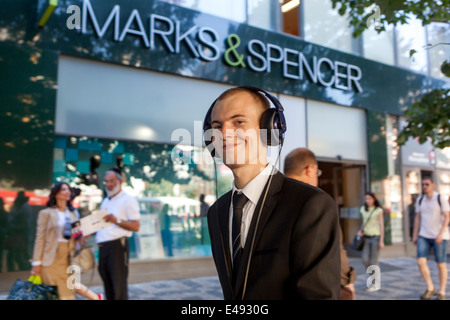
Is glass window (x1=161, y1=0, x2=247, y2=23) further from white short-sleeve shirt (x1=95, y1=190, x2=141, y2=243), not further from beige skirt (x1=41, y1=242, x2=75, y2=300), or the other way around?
beige skirt (x1=41, y1=242, x2=75, y2=300)

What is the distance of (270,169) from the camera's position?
772 millimetres

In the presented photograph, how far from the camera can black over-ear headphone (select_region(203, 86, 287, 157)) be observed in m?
0.67

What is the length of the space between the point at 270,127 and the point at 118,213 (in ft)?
13.5

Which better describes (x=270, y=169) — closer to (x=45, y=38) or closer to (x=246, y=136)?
(x=246, y=136)

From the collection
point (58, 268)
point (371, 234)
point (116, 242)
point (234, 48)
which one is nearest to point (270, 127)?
point (116, 242)

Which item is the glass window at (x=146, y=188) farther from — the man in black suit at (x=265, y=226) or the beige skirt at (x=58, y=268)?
the man in black suit at (x=265, y=226)

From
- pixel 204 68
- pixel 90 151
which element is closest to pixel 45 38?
pixel 90 151

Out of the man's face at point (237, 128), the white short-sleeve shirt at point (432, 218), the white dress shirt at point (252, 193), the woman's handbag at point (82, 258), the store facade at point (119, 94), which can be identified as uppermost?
the store facade at point (119, 94)

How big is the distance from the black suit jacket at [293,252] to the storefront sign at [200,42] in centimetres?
660

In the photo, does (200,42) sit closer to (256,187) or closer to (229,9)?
Result: (229,9)

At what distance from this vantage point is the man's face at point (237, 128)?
64 cm

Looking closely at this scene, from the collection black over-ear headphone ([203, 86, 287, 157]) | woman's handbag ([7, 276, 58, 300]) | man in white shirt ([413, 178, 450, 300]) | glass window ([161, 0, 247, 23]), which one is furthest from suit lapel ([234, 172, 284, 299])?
glass window ([161, 0, 247, 23])

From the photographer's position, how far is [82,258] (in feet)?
14.6

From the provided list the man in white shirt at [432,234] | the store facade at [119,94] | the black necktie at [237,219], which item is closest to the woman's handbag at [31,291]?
the store facade at [119,94]
